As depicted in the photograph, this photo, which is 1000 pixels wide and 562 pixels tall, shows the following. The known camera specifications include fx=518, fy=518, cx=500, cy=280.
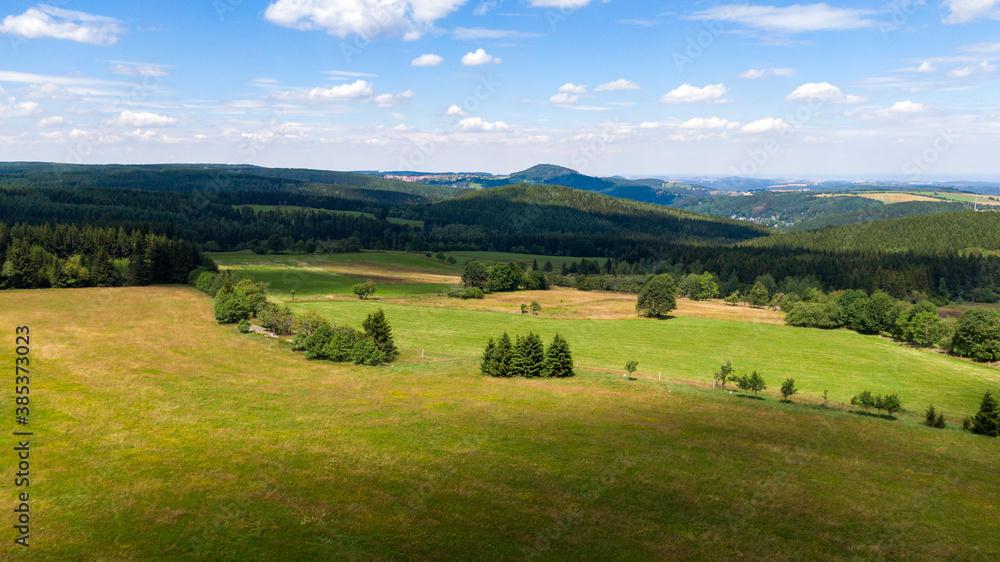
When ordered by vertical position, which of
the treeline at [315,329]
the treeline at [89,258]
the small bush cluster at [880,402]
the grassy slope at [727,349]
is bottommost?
the grassy slope at [727,349]

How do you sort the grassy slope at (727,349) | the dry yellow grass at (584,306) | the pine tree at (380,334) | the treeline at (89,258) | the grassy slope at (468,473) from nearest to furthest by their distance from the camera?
the grassy slope at (468,473)
the grassy slope at (727,349)
the pine tree at (380,334)
the treeline at (89,258)
the dry yellow grass at (584,306)

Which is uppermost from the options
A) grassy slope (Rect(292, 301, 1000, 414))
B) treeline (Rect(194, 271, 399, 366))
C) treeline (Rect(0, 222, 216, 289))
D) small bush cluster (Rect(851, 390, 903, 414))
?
treeline (Rect(0, 222, 216, 289))

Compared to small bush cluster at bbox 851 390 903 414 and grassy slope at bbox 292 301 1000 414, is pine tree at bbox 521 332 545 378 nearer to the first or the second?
grassy slope at bbox 292 301 1000 414

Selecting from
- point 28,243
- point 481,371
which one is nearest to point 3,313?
point 28,243

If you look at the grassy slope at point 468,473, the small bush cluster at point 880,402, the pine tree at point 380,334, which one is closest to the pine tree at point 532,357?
the grassy slope at point 468,473

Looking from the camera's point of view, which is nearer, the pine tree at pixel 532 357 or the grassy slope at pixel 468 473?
the grassy slope at pixel 468 473

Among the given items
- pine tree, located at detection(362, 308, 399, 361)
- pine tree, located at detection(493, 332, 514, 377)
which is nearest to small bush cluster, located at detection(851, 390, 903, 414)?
pine tree, located at detection(493, 332, 514, 377)

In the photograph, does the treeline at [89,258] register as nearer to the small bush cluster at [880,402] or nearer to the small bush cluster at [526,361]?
the small bush cluster at [526,361]

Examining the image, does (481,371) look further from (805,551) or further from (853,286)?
(853,286)
